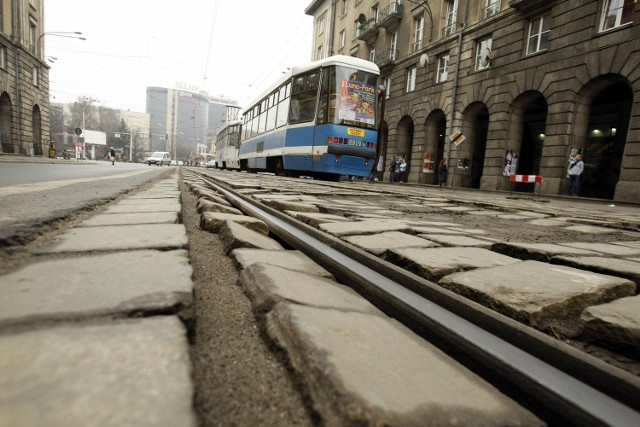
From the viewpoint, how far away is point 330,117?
399 inches

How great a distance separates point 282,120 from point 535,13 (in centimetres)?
1058

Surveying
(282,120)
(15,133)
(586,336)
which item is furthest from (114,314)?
(15,133)

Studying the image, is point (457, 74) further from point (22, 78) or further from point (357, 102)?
point (22, 78)

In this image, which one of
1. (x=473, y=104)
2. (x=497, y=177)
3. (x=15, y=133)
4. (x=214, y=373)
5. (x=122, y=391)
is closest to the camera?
(x=122, y=391)

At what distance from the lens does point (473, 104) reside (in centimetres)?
1733

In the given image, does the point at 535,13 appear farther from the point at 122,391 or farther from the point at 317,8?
the point at 317,8

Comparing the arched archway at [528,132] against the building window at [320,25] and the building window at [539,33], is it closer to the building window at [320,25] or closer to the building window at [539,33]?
the building window at [539,33]

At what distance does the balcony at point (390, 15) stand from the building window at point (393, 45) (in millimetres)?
653

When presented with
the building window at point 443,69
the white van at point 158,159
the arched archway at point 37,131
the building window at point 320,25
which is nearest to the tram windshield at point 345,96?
the building window at point 443,69

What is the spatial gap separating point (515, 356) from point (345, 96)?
1021 cm

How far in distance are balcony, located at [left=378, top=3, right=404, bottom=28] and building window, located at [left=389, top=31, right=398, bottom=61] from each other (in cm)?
65

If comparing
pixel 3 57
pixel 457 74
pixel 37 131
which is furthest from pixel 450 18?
pixel 37 131

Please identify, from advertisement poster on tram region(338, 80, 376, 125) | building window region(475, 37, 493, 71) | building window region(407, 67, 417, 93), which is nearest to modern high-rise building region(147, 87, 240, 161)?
building window region(407, 67, 417, 93)

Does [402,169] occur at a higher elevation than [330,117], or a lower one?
lower
